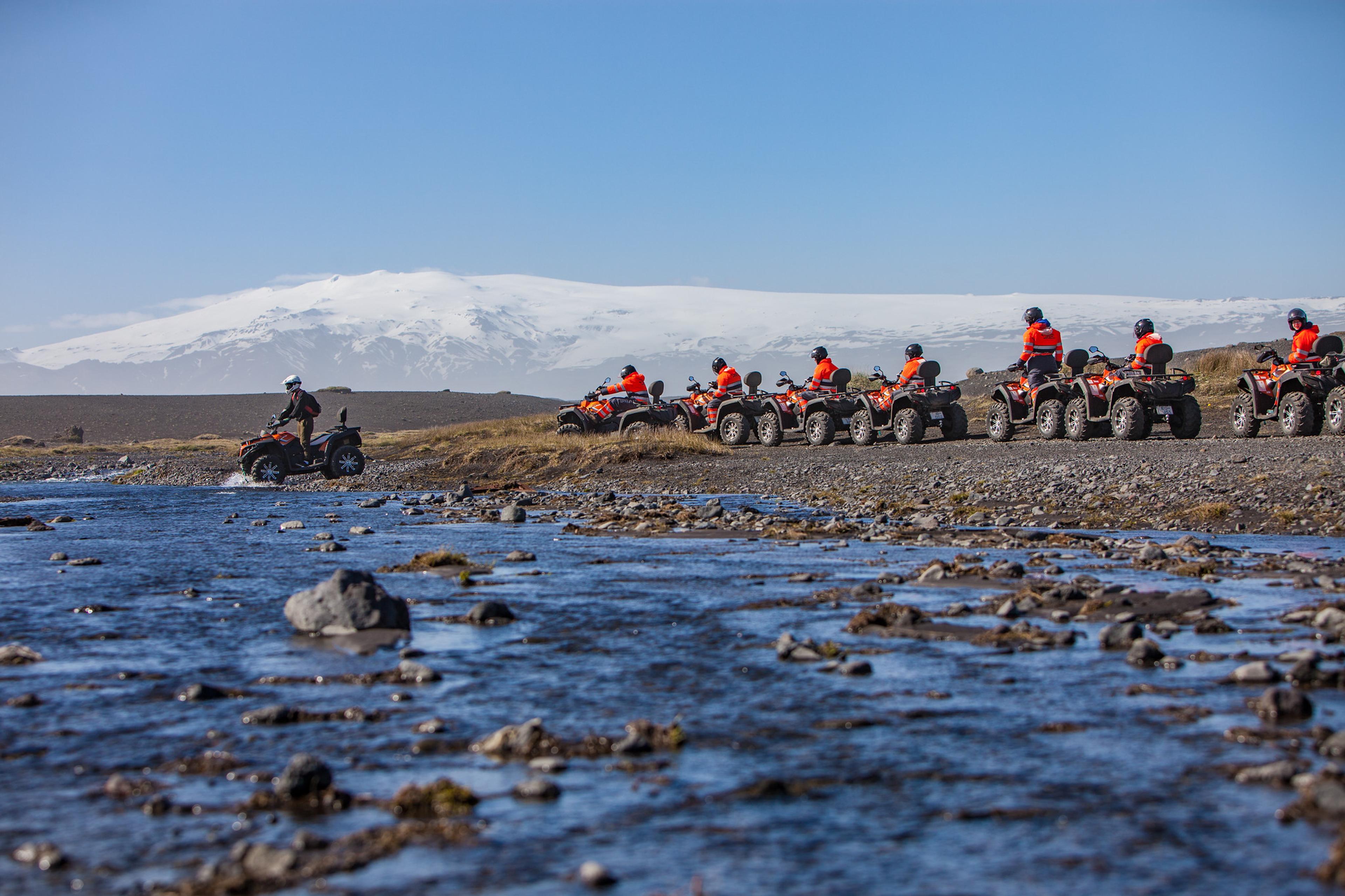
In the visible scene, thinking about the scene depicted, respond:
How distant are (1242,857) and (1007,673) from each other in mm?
2505

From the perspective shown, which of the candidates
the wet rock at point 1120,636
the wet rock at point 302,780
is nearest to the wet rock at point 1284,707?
the wet rock at point 1120,636

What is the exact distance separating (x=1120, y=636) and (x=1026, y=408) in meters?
18.1

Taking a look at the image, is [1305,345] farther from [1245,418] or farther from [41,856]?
[41,856]

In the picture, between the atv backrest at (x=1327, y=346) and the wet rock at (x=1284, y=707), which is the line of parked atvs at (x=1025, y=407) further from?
the wet rock at (x=1284, y=707)

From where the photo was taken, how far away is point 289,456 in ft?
81.3

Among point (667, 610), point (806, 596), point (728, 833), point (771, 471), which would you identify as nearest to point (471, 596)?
point (667, 610)

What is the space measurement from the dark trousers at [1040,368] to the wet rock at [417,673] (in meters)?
19.6

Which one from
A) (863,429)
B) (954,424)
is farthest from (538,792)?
(954,424)

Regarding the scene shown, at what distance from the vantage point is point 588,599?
898 centimetres

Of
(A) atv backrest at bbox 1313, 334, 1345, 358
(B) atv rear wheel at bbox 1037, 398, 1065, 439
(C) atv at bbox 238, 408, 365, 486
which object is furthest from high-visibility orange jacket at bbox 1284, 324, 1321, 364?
(C) atv at bbox 238, 408, 365, 486

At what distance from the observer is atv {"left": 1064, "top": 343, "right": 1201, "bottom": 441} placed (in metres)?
21.6

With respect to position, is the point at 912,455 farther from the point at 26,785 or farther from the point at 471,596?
the point at 26,785

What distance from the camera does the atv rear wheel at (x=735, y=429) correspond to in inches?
1130

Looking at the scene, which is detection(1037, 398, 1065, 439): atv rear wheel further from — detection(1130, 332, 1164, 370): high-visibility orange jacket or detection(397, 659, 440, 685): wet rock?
detection(397, 659, 440, 685): wet rock
